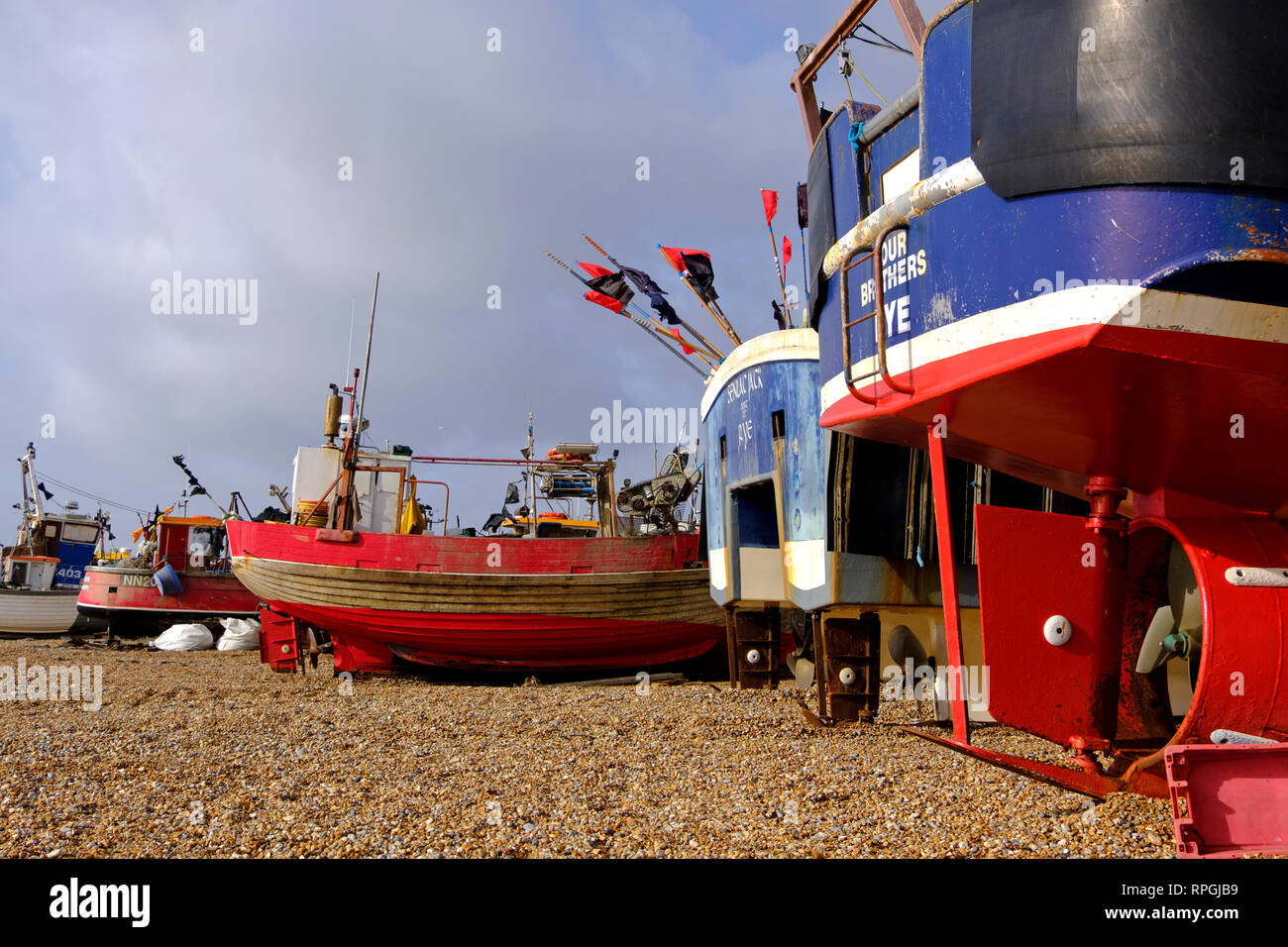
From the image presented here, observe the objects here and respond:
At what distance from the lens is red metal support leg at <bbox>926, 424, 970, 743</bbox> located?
4027mm

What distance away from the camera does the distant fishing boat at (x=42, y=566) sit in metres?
22.9

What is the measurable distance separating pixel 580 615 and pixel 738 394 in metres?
4.79

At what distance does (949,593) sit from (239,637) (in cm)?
1809

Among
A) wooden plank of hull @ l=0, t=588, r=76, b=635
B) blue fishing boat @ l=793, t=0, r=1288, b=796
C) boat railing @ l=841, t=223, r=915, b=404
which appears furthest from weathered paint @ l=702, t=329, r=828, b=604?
wooden plank of hull @ l=0, t=588, r=76, b=635

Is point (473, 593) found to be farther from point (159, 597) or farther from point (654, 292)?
point (159, 597)

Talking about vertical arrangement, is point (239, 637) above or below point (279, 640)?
below

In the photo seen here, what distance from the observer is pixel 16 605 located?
22781 mm

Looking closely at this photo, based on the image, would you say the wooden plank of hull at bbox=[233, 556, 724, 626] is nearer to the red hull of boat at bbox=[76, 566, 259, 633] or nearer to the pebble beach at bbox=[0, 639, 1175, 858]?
the pebble beach at bbox=[0, 639, 1175, 858]

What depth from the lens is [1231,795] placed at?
299 cm

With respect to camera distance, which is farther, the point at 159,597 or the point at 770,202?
the point at 159,597

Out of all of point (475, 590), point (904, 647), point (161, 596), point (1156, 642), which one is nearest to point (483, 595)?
point (475, 590)

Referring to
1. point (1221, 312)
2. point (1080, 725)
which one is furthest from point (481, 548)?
point (1221, 312)

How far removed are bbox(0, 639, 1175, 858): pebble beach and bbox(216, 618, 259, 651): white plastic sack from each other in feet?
36.5
